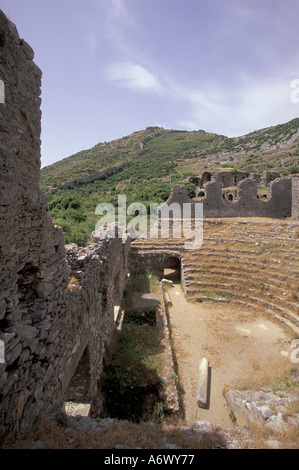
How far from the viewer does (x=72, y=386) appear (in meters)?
5.04

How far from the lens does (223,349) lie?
319 inches

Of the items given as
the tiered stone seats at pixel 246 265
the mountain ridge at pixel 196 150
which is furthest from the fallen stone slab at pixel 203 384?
the mountain ridge at pixel 196 150

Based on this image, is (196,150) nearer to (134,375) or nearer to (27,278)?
(134,375)

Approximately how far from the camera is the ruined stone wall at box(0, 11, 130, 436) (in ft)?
8.52

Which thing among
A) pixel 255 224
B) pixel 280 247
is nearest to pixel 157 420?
pixel 280 247

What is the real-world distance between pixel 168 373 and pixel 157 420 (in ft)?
A: 4.55

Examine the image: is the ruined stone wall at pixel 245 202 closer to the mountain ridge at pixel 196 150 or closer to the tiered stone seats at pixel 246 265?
the tiered stone seats at pixel 246 265

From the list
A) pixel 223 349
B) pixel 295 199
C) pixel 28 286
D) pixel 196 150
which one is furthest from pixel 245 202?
pixel 196 150

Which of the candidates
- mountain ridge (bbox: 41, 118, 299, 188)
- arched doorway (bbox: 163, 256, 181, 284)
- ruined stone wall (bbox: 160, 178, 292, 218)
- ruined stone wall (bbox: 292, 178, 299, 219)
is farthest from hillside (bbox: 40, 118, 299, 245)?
ruined stone wall (bbox: 292, 178, 299, 219)

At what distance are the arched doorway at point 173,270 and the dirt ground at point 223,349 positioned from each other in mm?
3711

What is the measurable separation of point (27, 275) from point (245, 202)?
63.1 ft

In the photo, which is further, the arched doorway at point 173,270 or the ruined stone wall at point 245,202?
the ruined stone wall at point 245,202

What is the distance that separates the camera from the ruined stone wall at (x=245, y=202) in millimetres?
19438

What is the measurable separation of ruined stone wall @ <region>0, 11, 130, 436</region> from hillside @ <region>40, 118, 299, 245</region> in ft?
53.9
